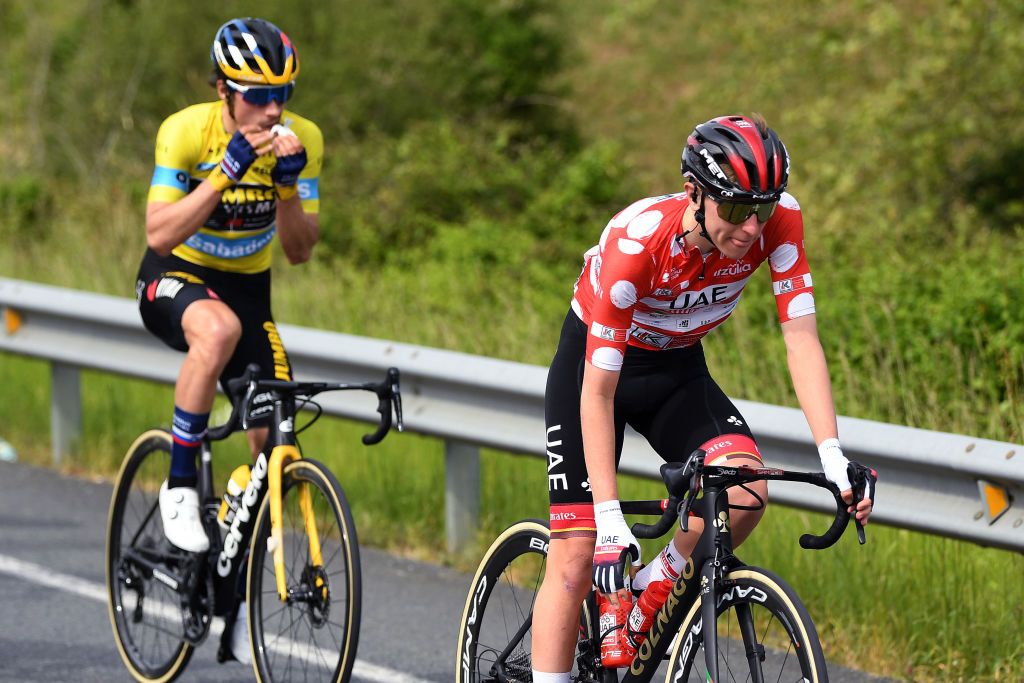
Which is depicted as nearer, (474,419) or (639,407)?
(639,407)

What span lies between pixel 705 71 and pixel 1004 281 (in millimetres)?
20747

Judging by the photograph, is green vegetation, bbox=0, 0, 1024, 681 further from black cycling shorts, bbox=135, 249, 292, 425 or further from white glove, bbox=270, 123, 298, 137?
white glove, bbox=270, 123, 298, 137

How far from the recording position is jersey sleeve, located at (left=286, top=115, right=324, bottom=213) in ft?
18.4

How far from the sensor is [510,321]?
974cm

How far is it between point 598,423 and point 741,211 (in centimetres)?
65

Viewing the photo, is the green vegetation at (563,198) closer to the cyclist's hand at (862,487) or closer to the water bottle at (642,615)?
the water bottle at (642,615)

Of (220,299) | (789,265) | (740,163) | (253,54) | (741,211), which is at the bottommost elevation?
(220,299)

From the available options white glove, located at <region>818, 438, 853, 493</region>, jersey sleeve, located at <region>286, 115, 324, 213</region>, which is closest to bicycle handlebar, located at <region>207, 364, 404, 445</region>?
jersey sleeve, located at <region>286, 115, 324, 213</region>

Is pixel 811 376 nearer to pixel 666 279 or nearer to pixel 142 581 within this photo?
pixel 666 279

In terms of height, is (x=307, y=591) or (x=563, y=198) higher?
(x=563, y=198)

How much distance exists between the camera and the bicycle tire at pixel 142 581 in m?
5.62

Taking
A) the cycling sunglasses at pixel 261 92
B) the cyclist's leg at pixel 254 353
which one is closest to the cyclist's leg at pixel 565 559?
the cyclist's leg at pixel 254 353

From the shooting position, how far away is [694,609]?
148 inches

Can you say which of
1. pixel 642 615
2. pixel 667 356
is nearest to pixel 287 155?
pixel 667 356
